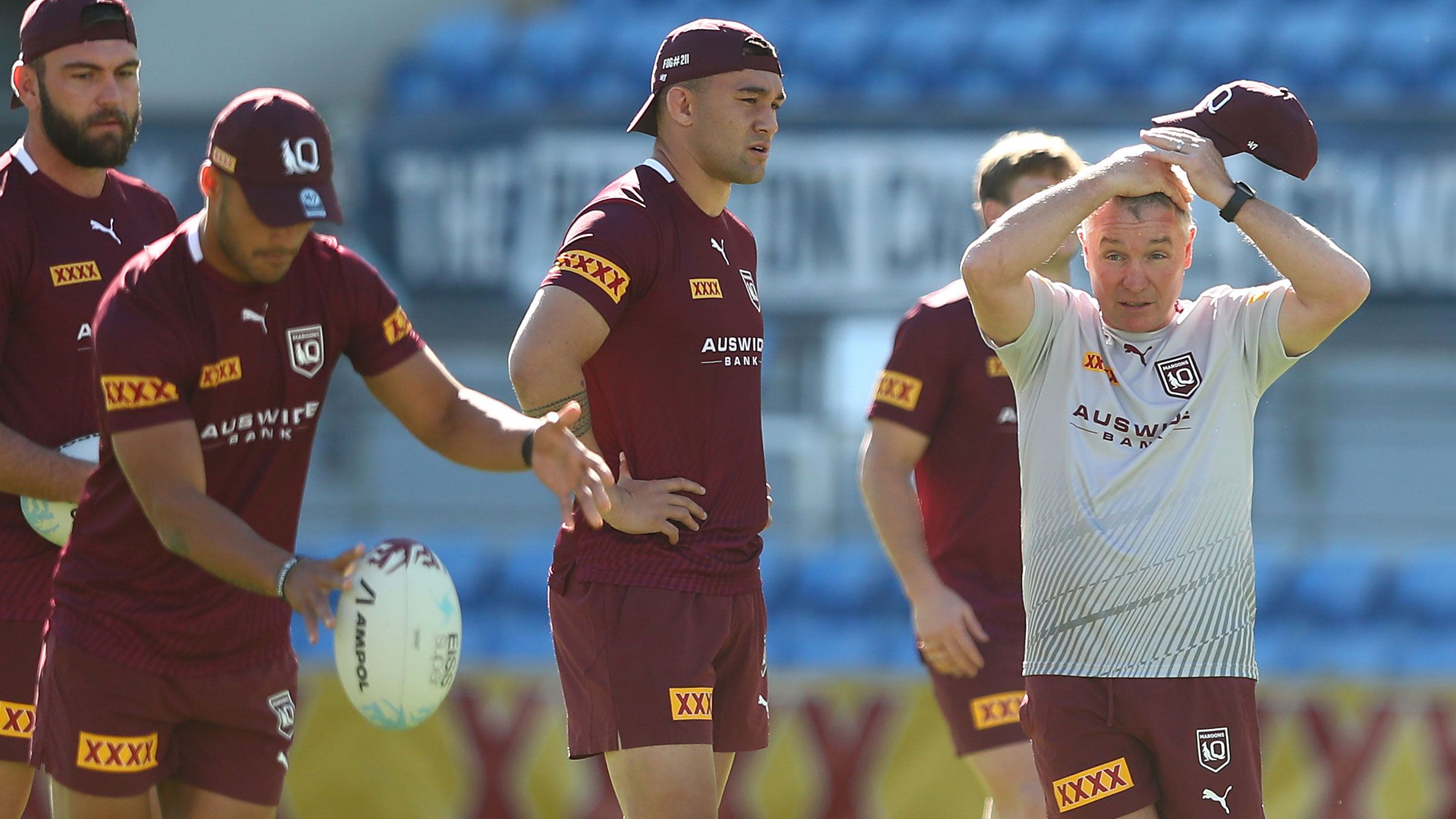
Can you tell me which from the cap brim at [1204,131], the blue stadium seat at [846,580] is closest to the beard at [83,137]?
the cap brim at [1204,131]

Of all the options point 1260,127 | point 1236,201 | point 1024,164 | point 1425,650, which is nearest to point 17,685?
point 1024,164

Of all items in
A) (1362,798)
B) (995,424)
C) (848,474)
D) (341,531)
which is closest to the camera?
(995,424)

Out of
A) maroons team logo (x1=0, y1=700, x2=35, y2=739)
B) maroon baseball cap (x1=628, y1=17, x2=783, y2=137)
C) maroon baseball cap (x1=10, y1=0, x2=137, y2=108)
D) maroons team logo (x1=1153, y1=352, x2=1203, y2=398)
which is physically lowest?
maroons team logo (x1=0, y1=700, x2=35, y2=739)

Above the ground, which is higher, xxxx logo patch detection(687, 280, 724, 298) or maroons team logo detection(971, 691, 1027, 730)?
xxxx logo patch detection(687, 280, 724, 298)

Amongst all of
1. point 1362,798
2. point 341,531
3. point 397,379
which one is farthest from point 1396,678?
point 341,531

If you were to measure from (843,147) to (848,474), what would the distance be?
8.69ft

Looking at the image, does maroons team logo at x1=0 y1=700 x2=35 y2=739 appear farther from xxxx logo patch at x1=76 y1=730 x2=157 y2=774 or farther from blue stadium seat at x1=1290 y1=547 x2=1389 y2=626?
blue stadium seat at x1=1290 y1=547 x2=1389 y2=626

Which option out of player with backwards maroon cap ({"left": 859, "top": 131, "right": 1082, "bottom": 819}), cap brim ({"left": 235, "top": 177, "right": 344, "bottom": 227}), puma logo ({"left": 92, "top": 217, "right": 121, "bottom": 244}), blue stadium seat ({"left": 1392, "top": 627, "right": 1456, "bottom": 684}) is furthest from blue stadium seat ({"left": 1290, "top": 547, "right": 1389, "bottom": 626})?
cap brim ({"left": 235, "top": 177, "right": 344, "bottom": 227})

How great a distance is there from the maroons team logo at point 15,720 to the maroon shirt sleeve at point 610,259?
2004mm

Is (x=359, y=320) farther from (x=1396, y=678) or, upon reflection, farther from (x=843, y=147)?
(x=843, y=147)

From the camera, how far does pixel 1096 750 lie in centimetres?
441

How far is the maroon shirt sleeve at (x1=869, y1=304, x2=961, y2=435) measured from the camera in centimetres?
591

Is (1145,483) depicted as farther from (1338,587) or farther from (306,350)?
(1338,587)

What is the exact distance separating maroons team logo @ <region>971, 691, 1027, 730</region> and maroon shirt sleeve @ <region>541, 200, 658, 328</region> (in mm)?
1943
